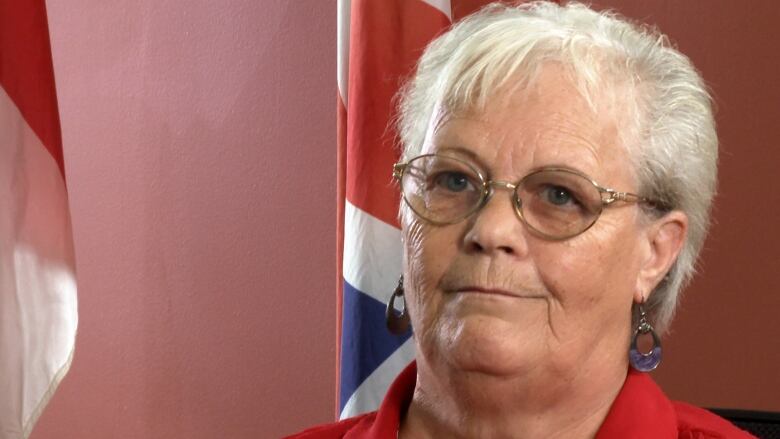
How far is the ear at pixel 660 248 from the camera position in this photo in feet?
4.10

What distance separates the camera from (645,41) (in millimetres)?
1273

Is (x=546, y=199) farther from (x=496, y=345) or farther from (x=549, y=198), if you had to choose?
(x=496, y=345)

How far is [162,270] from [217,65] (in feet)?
1.68

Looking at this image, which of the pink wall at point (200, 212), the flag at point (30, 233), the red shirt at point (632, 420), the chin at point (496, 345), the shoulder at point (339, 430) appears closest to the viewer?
the chin at point (496, 345)

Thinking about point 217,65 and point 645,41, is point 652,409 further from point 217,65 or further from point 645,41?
point 217,65

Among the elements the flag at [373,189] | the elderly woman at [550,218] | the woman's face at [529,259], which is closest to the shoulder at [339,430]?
the elderly woman at [550,218]

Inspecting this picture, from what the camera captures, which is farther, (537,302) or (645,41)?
(645,41)

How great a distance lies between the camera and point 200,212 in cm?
252

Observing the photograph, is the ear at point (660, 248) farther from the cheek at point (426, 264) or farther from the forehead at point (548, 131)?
the cheek at point (426, 264)

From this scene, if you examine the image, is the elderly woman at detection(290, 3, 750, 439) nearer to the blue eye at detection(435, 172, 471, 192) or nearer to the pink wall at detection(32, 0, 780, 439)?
the blue eye at detection(435, 172, 471, 192)

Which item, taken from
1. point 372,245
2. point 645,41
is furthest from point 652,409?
point 372,245

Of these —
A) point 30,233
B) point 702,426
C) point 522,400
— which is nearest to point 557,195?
point 522,400

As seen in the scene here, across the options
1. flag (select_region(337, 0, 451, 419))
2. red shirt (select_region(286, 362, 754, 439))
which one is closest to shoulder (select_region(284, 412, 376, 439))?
red shirt (select_region(286, 362, 754, 439))

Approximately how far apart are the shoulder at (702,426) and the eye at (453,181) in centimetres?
43
